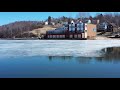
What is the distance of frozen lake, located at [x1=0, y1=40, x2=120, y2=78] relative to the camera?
5.74m

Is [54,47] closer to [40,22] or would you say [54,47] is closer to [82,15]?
[40,22]

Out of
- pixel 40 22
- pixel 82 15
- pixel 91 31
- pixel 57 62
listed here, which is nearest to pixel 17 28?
pixel 40 22

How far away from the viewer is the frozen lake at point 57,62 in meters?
5.74

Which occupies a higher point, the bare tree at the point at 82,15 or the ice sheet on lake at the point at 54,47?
the bare tree at the point at 82,15

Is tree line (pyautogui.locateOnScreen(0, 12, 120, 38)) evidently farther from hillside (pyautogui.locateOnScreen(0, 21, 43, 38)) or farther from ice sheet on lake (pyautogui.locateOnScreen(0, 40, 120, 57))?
ice sheet on lake (pyautogui.locateOnScreen(0, 40, 120, 57))

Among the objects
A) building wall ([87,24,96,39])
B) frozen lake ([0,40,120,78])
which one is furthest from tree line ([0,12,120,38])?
frozen lake ([0,40,120,78])

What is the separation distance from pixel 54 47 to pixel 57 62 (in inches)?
11.5

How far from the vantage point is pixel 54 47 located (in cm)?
589

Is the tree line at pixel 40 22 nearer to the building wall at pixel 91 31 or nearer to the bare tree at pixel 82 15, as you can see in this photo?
the bare tree at pixel 82 15

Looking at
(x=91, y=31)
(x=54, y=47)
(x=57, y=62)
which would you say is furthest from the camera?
(x=91, y=31)

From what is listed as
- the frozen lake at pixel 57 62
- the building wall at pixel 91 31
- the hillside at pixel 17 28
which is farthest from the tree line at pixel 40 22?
the frozen lake at pixel 57 62

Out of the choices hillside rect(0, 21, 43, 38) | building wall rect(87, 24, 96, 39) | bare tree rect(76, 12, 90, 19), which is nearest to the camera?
bare tree rect(76, 12, 90, 19)
